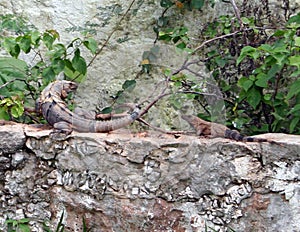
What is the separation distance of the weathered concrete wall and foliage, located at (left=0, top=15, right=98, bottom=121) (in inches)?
27.0

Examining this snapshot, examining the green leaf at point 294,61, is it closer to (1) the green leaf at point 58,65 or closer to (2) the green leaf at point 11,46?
(1) the green leaf at point 58,65

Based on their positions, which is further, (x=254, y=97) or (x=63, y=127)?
(x=254, y=97)

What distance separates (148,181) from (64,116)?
2.04 ft

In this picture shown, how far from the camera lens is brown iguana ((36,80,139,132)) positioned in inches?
120

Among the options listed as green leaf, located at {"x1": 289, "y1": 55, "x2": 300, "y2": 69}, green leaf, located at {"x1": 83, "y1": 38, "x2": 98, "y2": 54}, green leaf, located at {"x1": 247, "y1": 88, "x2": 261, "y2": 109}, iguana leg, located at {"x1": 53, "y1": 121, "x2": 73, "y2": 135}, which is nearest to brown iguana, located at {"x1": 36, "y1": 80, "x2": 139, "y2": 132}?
iguana leg, located at {"x1": 53, "y1": 121, "x2": 73, "y2": 135}

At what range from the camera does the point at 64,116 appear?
319 centimetres

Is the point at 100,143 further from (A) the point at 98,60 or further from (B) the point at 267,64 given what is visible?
(A) the point at 98,60

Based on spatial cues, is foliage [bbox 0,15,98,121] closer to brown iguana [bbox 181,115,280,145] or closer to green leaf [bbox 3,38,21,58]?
green leaf [bbox 3,38,21,58]

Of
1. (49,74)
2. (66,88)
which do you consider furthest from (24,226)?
(49,74)

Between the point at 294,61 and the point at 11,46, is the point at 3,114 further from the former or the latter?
the point at 294,61

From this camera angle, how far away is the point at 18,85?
419 cm

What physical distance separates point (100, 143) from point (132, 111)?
0.86 feet

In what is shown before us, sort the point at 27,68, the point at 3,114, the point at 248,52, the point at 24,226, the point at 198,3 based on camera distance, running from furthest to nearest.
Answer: the point at 198,3 → the point at 27,68 → the point at 3,114 → the point at 248,52 → the point at 24,226

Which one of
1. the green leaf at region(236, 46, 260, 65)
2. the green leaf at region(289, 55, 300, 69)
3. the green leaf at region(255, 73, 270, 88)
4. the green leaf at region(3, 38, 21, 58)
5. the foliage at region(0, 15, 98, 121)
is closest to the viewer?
the green leaf at region(289, 55, 300, 69)
